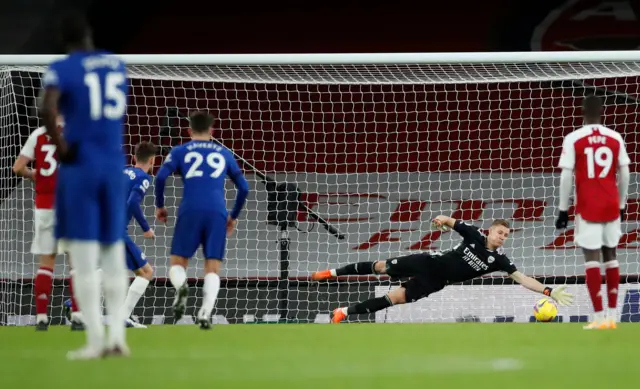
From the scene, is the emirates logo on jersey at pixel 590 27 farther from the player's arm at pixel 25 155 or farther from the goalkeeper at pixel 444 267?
the player's arm at pixel 25 155

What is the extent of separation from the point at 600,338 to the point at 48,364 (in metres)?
3.71

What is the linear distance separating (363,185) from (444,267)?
12.9ft

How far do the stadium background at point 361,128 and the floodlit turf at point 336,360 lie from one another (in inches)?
249

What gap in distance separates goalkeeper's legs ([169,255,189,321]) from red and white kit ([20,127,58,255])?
109 centimetres

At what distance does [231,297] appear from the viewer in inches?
553

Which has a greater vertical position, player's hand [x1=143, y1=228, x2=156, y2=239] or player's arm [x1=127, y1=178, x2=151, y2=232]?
player's arm [x1=127, y1=178, x2=151, y2=232]

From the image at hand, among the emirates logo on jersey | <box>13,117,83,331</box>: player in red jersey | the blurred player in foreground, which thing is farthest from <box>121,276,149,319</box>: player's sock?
the emirates logo on jersey

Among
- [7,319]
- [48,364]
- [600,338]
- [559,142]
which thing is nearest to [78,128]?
[48,364]

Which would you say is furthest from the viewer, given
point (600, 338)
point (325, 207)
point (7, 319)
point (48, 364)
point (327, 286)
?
point (325, 207)

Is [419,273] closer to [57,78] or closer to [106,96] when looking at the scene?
[106,96]

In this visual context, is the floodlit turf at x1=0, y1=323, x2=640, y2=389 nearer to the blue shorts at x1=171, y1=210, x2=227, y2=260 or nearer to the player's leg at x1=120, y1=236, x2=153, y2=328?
the blue shorts at x1=171, y1=210, x2=227, y2=260

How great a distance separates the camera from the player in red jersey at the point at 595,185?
8.34 meters

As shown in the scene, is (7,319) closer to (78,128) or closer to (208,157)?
(208,157)

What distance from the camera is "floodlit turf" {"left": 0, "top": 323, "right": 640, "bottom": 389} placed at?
4.46 metres
